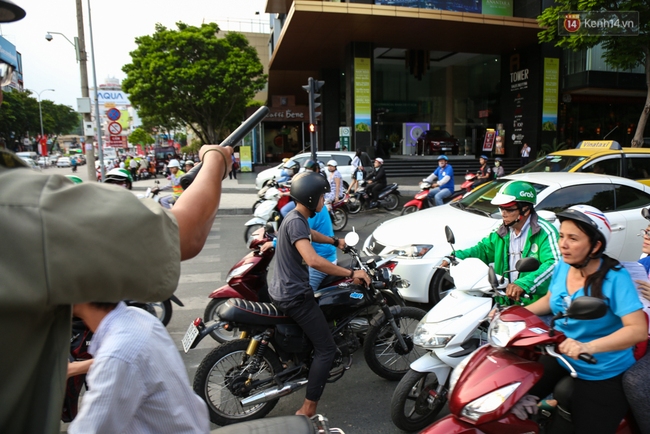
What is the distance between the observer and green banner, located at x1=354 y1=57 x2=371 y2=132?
22.4 metres

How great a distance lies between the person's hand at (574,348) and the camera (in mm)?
2148

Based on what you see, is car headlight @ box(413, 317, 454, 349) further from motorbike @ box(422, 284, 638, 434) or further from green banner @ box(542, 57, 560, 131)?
green banner @ box(542, 57, 560, 131)

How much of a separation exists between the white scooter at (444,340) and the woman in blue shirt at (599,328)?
0.62 metres

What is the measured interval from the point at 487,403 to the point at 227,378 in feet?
5.98

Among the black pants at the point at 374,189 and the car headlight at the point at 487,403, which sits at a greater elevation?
the black pants at the point at 374,189

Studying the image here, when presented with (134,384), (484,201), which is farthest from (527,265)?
(484,201)

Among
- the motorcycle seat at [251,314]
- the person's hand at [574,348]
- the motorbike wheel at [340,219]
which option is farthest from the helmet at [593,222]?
the motorbike wheel at [340,219]

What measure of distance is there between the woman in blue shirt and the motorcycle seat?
1.86m

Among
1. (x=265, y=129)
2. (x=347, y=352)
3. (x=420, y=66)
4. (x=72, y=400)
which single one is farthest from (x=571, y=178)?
(x=265, y=129)

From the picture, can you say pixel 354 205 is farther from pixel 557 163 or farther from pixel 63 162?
pixel 63 162

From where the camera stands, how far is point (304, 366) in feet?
11.2

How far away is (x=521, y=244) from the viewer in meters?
3.46

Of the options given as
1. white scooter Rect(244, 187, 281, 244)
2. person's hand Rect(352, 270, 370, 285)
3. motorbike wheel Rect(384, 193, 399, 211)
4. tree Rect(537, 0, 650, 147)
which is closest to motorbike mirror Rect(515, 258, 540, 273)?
person's hand Rect(352, 270, 370, 285)

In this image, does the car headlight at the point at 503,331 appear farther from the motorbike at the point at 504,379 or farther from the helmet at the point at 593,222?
the helmet at the point at 593,222
